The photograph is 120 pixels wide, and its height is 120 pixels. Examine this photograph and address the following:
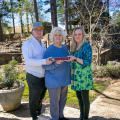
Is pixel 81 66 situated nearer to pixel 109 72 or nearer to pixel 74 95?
pixel 74 95

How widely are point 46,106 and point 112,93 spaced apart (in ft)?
6.54

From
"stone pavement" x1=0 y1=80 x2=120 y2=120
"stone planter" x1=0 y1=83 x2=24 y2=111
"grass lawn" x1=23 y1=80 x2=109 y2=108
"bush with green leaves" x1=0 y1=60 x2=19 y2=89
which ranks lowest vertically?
"stone pavement" x1=0 y1=80 x2=120 y2=120

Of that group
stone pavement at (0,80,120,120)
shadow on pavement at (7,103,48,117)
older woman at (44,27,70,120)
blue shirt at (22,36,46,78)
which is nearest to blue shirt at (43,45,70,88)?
older woman at (44,27,70,120)

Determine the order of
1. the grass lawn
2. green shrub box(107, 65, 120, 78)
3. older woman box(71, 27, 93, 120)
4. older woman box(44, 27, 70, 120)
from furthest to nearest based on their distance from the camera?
1. green shrub box(107, 65, 120, 78)
2. the grass lawn
3. older woman box(71, 27, 93, 120)
4. older woman box(44, 27, 70, 120)

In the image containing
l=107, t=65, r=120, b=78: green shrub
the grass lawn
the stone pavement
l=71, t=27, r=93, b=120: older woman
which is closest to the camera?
l=71, t=27, r=93, b=120: older woman

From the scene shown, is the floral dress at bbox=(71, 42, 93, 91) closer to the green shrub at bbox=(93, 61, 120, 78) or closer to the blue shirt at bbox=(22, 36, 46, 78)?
the blue shirt at bbox=(22, 36, 46, 78)

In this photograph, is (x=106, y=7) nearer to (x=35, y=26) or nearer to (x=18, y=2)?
(x=35, y=26)

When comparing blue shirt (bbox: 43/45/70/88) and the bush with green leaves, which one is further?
the bush with green leaves

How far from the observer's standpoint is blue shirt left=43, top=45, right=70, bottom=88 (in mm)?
5090

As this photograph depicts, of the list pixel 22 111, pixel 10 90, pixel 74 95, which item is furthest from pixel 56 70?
pixel 74 95

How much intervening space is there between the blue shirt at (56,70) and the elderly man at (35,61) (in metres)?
0.13

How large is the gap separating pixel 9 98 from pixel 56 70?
5.60ft

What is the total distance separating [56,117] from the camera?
543 cm

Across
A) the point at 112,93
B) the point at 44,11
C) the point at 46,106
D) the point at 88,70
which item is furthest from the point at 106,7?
the point at 44,11
